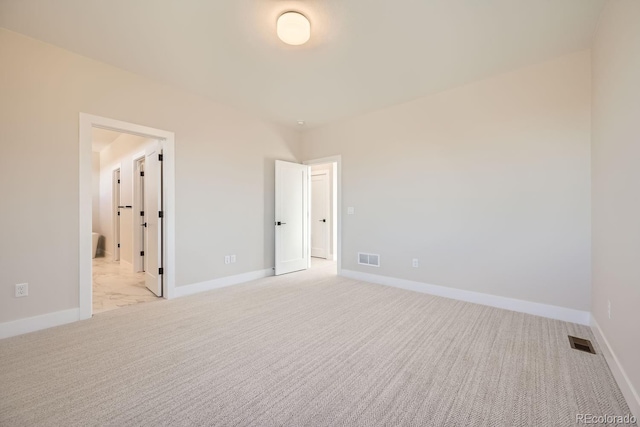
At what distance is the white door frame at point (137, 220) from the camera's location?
4.86 m

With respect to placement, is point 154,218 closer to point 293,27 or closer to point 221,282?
point 221,282

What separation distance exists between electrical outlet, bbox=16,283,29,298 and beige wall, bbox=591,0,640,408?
4725mm

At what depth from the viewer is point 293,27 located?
2131 millimetres

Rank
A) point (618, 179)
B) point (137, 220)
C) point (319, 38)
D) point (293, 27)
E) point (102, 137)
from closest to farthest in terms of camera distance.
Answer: point (618, 179)
point (293, 27)
point (319, 38)
point (137, 220)
point (102, 137)

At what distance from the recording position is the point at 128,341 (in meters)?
2.33

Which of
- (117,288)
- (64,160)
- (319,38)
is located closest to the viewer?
(319,38)

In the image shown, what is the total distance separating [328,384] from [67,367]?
1954mm

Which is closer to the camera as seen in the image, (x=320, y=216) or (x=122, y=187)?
(x=122, y=187)

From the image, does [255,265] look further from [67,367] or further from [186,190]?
[67,367]

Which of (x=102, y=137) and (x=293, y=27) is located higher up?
(x=102, y=137)

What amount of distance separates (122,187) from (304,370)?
6049 millimetres

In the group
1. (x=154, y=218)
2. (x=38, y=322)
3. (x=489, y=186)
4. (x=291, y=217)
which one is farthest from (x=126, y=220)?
(x=489, y=186)

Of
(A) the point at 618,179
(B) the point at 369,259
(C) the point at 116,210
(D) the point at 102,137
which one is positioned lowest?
(B) the point at 369,259

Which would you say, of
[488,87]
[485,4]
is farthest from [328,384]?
[488,87]
